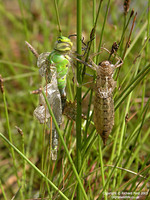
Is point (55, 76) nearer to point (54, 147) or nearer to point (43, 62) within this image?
point (43, 62)

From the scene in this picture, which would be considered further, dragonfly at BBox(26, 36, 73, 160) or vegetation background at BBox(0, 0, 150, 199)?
dragonfly at BBox(26, 36, 73, 160)

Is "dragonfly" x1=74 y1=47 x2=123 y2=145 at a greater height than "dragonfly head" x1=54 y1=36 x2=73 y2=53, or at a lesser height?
lesser

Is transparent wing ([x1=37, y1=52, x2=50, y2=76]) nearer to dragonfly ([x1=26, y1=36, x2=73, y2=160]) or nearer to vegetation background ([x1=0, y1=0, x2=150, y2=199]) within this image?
dragonfly ([x1=26, y1=36, x2=73, y2=160])

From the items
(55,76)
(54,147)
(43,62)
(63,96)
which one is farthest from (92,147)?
(43,62)

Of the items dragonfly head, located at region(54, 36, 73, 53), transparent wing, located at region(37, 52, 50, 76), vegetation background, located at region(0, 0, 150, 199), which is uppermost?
dragonfly head, located at region(54, 36, 73, 53)

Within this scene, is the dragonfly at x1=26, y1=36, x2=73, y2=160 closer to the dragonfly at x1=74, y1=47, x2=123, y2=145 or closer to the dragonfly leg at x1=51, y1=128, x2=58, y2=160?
the dragonfly leg at x1=51, y1=128, x2=58, y2=160

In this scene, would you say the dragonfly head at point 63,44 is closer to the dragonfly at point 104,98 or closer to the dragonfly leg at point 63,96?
the dragonfly at point 104,98

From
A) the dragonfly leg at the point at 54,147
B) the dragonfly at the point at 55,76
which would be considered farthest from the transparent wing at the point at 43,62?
the dragonfly leg at the point at 54,147

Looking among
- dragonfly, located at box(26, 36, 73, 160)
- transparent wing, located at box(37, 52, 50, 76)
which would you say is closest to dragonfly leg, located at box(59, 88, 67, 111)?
dragonfly, located at box(26, 36, 73, 160)

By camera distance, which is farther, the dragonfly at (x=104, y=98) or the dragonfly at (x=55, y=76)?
the dragonfly at (x=55, y=76)
